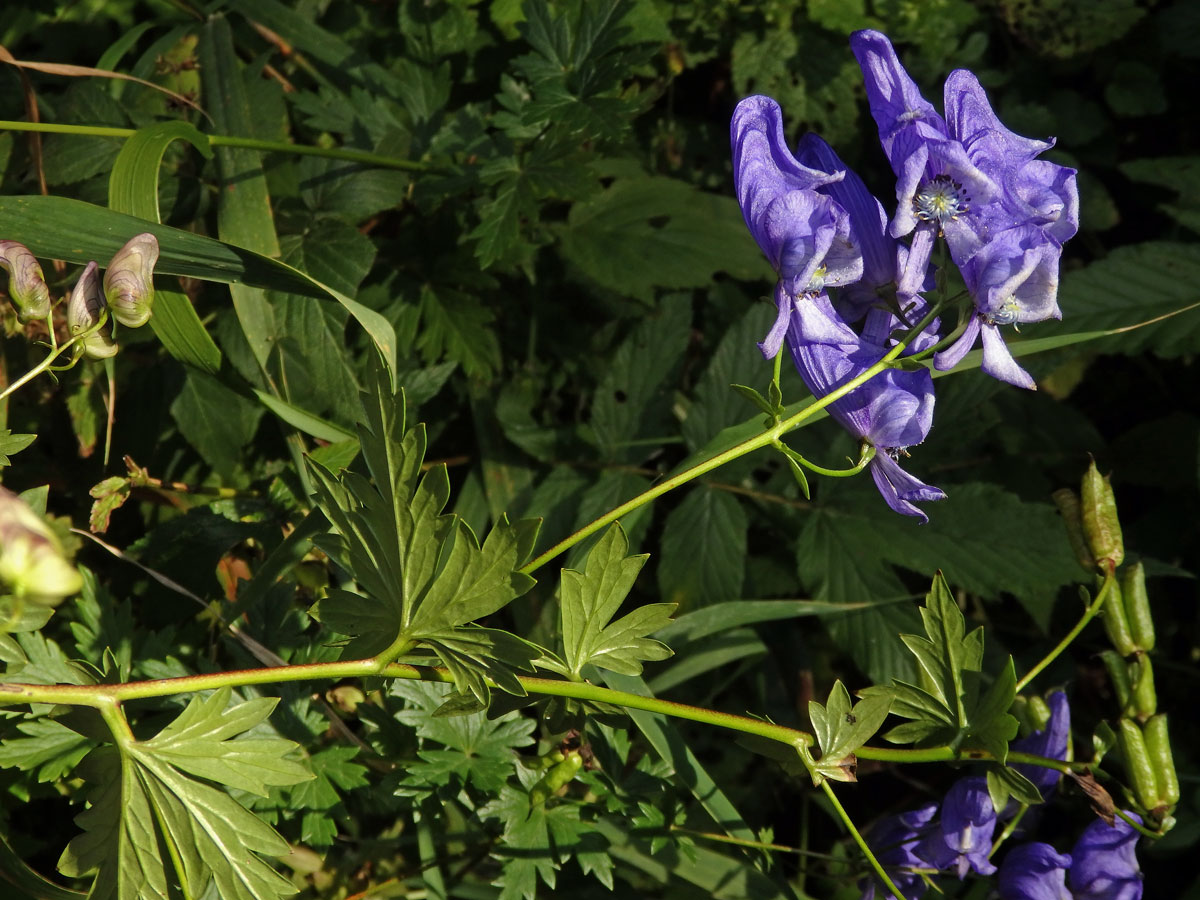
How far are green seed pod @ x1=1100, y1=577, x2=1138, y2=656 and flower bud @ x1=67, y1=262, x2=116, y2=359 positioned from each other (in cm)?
151

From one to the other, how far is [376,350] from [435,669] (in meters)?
0.42

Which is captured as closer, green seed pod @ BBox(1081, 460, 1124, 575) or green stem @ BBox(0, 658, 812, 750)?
green stem @ BBox(0, 658, 812, 750)

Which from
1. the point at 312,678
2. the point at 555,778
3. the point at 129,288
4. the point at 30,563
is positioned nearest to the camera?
the point at 30,563

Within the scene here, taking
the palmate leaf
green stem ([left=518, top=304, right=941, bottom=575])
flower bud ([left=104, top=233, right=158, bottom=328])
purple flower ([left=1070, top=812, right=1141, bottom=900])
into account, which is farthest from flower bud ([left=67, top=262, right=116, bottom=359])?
purple flower ([left=1070, top=812, right=1141, bottom=900])

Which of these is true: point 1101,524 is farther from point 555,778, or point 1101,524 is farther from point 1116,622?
point 555,778

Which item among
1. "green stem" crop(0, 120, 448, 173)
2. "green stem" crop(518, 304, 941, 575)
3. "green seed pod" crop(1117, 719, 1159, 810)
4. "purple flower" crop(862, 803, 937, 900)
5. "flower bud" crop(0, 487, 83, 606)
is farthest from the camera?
"green stem" crop(0, 120, 448, 173)

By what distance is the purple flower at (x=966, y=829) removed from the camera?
5.36 ft

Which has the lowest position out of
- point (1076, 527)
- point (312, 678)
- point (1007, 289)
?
point (1076, 527)

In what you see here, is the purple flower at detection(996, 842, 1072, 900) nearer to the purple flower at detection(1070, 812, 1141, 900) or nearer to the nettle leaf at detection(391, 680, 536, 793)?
the purple flower at detection(1070, 812, 1141, 900)

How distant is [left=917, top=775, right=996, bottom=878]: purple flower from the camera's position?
1.63 meters

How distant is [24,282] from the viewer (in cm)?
129

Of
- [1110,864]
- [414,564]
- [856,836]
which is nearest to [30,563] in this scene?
[414,564]

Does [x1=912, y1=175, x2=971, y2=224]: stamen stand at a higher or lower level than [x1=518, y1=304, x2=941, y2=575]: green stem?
higher

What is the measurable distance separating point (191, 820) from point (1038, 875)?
4.44 ft
